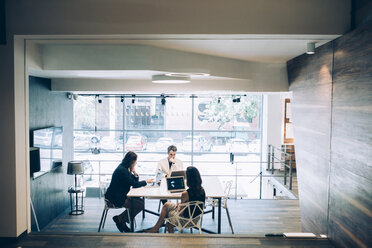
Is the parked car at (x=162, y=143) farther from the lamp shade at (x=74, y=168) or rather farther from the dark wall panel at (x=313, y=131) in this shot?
the dark wall panel at (x=313, y=131)

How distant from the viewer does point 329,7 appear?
9.34 ft

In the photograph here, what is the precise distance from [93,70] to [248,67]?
2587 mm

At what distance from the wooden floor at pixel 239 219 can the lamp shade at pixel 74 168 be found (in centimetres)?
79

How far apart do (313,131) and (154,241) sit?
2.32m

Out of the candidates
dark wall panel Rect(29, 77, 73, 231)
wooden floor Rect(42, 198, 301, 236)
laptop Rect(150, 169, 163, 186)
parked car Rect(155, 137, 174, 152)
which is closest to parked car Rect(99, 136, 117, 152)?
parked car Rect(155, 137, 174, 152)

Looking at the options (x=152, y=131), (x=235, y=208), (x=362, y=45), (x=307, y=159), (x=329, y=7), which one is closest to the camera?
(x=362, y=45)

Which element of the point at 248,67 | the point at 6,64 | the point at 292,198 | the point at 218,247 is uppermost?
the point at 248,67

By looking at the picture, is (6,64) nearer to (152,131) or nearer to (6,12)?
(6,12)

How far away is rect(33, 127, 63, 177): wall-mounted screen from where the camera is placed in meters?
4.86

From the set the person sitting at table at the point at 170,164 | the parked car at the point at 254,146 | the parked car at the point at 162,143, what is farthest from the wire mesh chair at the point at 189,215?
the parked car at the point at 254,146

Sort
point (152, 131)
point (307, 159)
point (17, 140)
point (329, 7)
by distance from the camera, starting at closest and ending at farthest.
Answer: point (329, 7) → point (17, 140) → point (307, 159) → point (152, 131)

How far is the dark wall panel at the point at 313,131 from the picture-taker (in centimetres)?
326

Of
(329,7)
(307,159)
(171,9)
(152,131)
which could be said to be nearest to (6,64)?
(171,9)

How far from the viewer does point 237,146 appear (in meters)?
9.64
